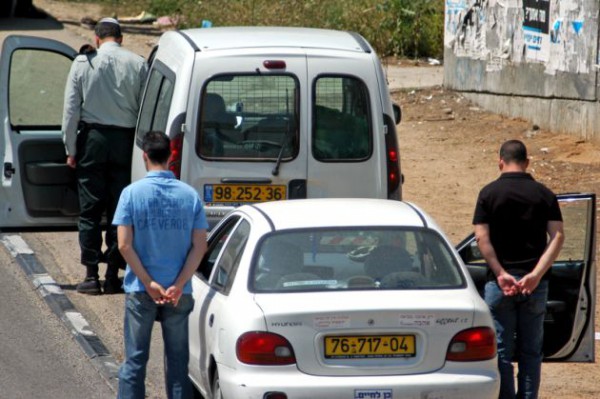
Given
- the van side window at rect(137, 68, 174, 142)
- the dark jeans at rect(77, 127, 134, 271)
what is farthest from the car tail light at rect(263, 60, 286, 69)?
the dark jeans at rect(77, 127, 134, 271)

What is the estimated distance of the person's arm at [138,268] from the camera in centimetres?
672

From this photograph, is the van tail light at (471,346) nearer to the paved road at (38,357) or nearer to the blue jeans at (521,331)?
the blue jeans at (521,331)

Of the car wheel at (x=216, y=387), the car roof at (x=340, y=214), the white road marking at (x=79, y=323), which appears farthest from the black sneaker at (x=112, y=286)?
the car wheel at (x=216, y=387)

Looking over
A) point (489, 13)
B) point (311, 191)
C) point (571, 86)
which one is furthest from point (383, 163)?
point (489, 13)

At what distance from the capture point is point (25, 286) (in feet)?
35.5

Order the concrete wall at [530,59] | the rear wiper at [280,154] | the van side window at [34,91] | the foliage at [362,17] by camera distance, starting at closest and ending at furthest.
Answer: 1. the rear wiper at [280,154]
2. the concrete wall at [530,59]
3. the van side window at [34,91]
4. the foliage at [362,17]

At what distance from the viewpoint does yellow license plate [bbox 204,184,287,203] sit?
9422mm

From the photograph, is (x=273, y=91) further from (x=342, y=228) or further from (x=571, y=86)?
(x=571, y=86)

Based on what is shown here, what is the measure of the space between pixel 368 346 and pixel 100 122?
4627 mm

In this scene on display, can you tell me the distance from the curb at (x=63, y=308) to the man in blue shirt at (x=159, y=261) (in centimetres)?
126

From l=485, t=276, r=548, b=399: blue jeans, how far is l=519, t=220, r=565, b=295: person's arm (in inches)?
4.1

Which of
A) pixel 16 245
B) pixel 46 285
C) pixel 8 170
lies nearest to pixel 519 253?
pixel 46 285

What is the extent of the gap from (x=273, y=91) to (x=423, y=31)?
14.7m

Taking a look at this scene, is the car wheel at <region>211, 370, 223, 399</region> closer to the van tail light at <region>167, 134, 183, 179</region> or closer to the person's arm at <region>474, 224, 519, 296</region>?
the person's arm at <region>474, 224, 519, 296</region>
